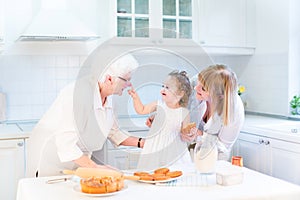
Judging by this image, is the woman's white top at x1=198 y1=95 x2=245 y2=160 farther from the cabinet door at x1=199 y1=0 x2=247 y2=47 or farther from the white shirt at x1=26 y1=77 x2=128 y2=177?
the cabinet door at x1=199 y1=0 x2=247 y2=47

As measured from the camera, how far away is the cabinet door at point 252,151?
9.27 ft

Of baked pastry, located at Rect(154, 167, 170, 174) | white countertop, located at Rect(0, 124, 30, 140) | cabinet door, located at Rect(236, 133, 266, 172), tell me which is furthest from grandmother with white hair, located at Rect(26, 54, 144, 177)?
cabinet door, located at Rect(236, 133, 266, 172)

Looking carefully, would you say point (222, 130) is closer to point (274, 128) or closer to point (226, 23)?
point (274, 128)

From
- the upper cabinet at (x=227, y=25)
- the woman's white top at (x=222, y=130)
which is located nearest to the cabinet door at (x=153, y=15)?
the upper cabinet at (x=227, y=25)

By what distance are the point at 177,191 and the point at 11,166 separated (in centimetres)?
164

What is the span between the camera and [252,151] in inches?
115

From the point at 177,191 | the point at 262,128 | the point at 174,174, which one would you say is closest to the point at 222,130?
the point at 174,174

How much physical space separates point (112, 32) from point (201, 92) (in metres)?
1.65

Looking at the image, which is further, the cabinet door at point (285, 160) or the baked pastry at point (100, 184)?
the cabinet door at point (285, 160)

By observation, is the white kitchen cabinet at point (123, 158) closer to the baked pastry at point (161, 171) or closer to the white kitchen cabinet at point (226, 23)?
the baked pastry at point (161, 171)

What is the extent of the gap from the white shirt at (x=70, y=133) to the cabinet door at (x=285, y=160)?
48.5 inches

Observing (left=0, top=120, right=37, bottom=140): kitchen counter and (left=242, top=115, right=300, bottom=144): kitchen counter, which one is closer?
(left=242, top=115, right=300, bottom=144): kitchen counter

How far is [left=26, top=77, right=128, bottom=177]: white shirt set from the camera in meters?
1.69

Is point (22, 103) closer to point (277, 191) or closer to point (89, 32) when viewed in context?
point (89, 32)
